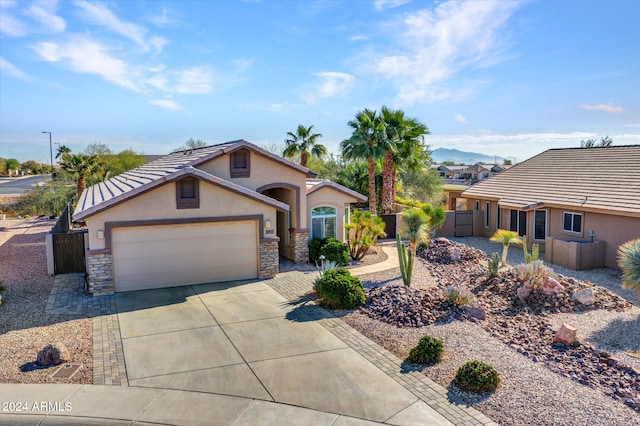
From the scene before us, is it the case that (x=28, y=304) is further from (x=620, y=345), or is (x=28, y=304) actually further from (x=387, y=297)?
(x=620, y=345)

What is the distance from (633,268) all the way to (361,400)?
893 cm

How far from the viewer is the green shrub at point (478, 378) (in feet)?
29.8

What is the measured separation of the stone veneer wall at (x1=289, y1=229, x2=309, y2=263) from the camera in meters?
21.0

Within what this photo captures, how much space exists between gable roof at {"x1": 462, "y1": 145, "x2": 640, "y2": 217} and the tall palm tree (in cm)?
454

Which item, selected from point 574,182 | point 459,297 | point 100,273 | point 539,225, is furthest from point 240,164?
point 574,182

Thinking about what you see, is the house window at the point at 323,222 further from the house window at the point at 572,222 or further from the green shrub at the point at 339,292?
the house window at the point at 572,222

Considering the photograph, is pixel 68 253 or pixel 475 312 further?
pixel 68 253

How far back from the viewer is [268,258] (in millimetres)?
18281

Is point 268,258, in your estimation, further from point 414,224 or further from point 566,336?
point 566,336

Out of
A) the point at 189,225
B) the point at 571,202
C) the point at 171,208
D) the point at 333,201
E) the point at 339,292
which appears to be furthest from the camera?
the point at 571,202

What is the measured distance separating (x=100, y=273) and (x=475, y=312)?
1141cm

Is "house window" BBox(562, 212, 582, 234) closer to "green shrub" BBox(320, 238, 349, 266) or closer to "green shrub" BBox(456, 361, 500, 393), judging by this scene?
"green shrub" BBox(320, 238, 349, 266)

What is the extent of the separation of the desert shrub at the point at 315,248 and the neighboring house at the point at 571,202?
10.1 m

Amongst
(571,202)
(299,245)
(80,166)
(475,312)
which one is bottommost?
(475,312)
